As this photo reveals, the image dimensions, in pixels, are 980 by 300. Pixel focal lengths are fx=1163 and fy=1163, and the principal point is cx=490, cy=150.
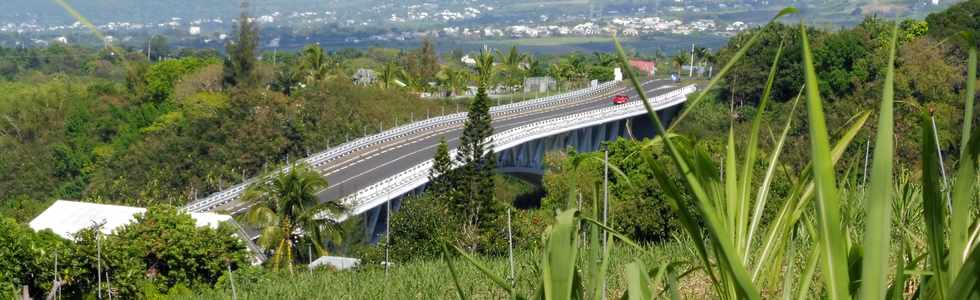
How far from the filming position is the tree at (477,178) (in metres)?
27.9

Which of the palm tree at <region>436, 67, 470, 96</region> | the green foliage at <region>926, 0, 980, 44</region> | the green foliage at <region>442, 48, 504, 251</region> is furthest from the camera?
the palm tree at <region>436, 67, 470, 96</region>

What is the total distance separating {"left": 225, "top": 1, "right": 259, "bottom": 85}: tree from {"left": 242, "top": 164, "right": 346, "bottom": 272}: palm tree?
1282 inches

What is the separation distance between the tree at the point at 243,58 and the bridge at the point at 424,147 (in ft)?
37.8

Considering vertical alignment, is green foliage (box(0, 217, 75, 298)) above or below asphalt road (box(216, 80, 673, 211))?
above

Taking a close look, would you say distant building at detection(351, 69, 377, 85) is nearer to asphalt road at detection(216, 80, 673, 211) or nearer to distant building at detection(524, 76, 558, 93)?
distant building at detection(524, 76, 558, 93)

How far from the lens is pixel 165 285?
1753 centimetres

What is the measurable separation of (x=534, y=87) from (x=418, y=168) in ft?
133

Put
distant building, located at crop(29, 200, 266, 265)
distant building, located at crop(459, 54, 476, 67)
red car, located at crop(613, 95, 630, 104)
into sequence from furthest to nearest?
1. distant building, located at crop(459, 54, 476, 67)
2. red car, located at crop(613, 95, 630, 104)
3. distant building, located at crop(29, 200, 266, 265)

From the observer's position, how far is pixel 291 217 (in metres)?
23.5

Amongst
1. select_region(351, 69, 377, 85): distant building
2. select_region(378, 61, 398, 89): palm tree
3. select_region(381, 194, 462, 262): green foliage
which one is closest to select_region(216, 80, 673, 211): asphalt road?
select_region(381, 194, 462, 262): green foliage

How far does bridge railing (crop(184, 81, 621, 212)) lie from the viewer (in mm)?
31141

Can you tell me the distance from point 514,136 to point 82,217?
1966 centimetres

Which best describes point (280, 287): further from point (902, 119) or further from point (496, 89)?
point (496, 89)

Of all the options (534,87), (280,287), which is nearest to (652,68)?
(534,87)
